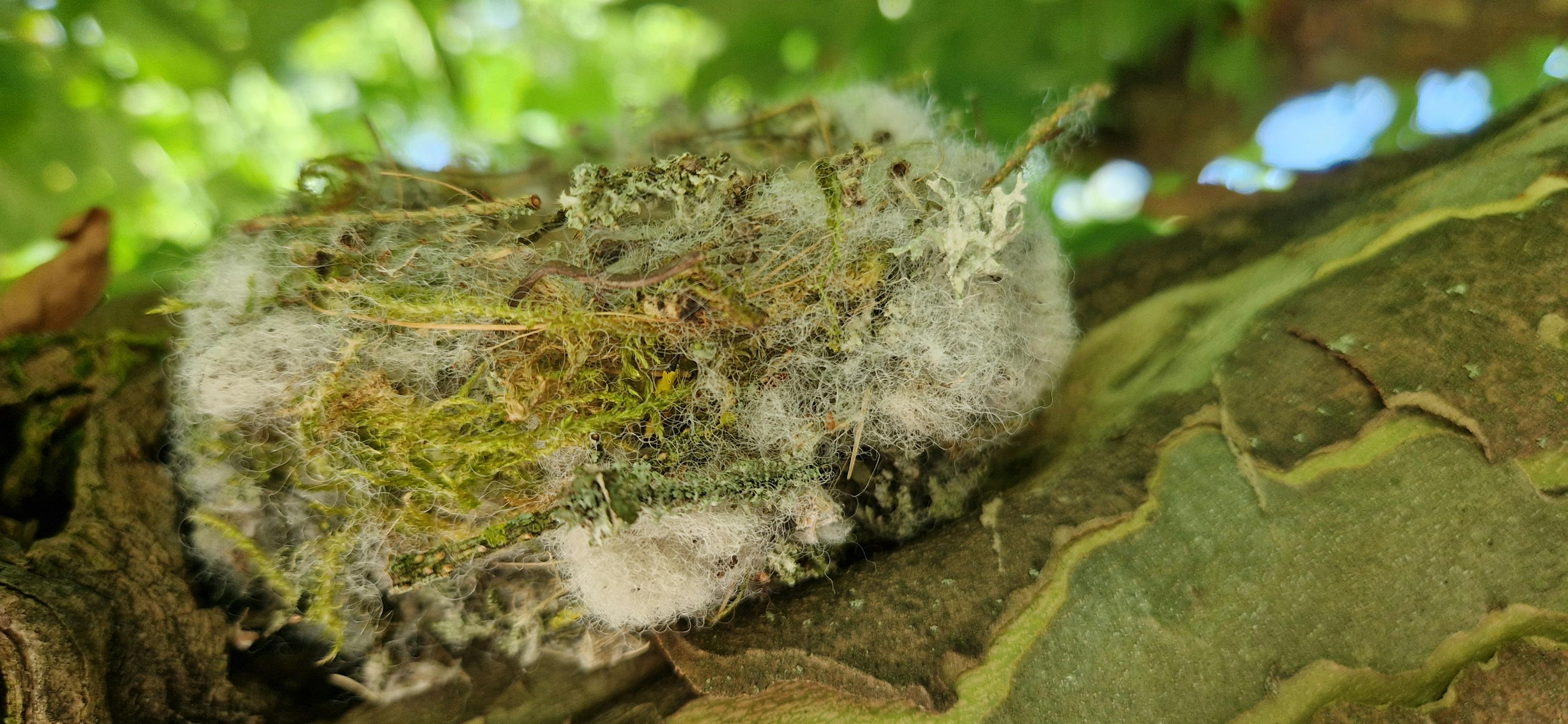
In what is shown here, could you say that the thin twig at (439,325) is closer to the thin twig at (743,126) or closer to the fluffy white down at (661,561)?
the fluffy white down at (661,561)

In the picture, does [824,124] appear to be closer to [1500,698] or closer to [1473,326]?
[1473,326]

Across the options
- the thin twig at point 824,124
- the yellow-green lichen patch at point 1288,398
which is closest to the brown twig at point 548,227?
the thin twig at point 824,124

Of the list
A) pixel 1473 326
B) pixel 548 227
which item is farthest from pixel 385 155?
pixel 1473 326

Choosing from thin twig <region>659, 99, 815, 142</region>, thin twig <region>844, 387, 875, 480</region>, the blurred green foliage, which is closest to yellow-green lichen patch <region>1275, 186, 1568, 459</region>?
thin twig <region>844, 387, 875, 480</region>

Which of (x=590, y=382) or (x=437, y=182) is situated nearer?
(x=590, y=382)

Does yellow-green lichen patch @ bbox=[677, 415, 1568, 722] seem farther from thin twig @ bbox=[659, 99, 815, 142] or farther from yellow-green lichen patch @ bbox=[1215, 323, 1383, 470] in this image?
thin twig @ bbox=[659, 99, 815, 142]

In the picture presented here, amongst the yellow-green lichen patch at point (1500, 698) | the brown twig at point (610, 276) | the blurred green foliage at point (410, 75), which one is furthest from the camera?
the blurred green foliage at point (410, 75)
